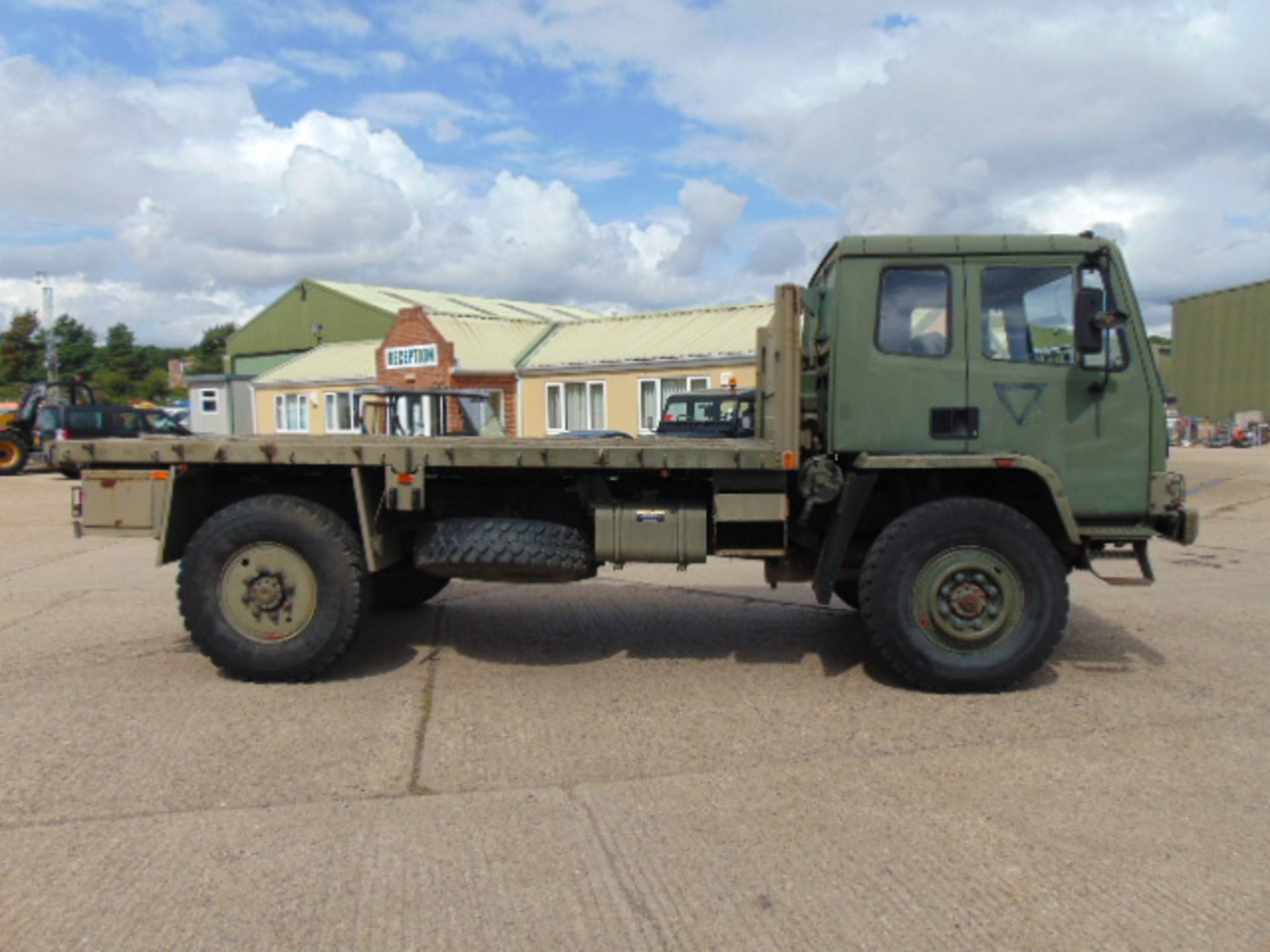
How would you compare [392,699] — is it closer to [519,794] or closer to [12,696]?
[519,794]

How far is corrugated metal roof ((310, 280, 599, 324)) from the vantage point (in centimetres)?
4162

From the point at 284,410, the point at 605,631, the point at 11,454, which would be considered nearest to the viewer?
the point at 605,631

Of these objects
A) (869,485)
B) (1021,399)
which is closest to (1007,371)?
(1021,399)

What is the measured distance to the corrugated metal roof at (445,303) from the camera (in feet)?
137

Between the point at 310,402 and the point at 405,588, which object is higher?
the point at 310,402

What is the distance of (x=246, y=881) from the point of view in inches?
136

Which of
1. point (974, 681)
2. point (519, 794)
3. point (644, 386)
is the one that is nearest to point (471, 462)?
point (519, 794)

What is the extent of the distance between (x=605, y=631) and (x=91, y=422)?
22.8 meters

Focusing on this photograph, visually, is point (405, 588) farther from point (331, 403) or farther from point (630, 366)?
point (331, 403)

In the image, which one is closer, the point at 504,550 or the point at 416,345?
the point at 504,550

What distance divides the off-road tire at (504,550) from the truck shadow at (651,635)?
2.40ft

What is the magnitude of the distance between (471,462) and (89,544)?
31.9 feet

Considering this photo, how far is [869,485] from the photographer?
5.54m

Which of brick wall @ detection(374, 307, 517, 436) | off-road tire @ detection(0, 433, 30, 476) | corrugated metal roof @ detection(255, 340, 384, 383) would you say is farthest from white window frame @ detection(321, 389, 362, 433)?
off-road tire @ detection(0, 433, 30, 476)
